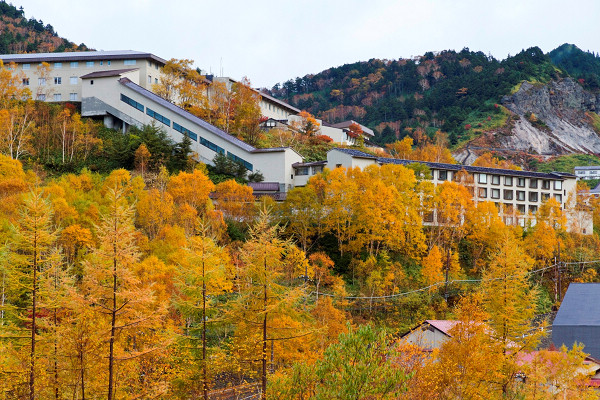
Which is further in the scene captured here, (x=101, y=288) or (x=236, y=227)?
(x=236, y=227)

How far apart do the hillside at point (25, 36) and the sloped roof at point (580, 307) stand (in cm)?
8921

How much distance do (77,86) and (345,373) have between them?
6188 cm

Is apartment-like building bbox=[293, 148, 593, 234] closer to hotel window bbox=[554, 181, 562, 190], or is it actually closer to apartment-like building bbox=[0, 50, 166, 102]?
hotel window bbox=[554, 181, 562, 190]

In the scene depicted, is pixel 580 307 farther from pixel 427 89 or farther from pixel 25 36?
pixel 427 89

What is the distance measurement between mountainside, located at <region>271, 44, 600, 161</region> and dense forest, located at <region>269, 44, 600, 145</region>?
0.21m

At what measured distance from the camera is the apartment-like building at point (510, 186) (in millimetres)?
61281

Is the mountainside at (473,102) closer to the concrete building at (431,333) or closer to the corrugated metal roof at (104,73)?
the corrugated metal roof at (104,73)

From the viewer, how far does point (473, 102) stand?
433 feet

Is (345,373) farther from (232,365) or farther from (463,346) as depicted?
(463,346)

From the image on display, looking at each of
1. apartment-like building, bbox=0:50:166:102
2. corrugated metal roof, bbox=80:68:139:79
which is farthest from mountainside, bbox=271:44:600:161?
corrugated metal roof, bbox=80:68:139:79

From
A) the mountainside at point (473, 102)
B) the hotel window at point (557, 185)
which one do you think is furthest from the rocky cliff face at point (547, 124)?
the hotel window at point (557, 185)

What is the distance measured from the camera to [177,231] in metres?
40.2

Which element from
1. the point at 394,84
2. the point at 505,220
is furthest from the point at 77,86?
the point at 394,84

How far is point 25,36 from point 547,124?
97.6 m
